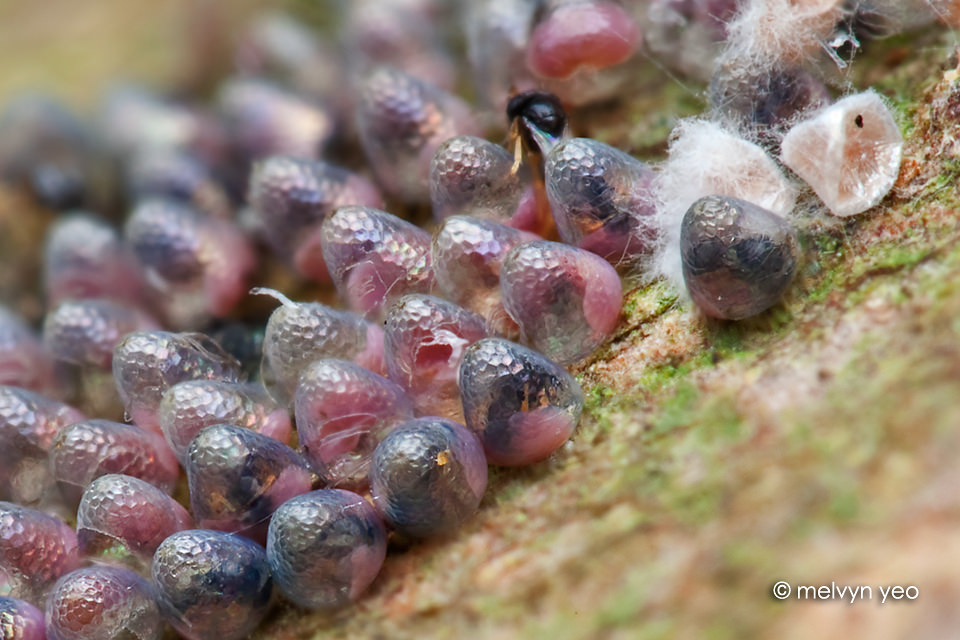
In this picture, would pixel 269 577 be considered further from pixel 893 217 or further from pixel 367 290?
pixel 893 217

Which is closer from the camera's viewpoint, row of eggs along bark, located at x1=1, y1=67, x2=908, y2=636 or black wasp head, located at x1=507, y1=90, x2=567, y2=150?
row of eggs along bark, located at x1=1, y1=67, x2=908, y2=636

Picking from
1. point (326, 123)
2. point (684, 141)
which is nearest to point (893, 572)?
point (684, 141)

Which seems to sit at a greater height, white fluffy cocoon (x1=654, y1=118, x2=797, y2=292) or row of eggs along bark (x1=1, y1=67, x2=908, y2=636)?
white fluffy cocoon (x1=654, y1=118, x2=797, y2=292)

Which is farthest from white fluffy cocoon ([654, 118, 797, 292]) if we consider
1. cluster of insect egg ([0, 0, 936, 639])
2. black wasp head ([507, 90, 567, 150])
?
black wasp head ([507, 90, 567, 150])

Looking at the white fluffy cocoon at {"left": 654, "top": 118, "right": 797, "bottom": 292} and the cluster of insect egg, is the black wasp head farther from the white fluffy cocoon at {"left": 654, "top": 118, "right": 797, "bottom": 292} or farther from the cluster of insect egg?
the white fluffy cocoon at {"left": 654, "top": 118, "right": 797, "bottom": 292}

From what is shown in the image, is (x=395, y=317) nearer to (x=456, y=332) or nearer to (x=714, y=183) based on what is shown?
(x=456, y=332)

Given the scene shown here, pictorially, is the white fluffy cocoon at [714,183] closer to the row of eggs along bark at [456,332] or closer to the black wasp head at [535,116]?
the row of eggs along bark at [456,332]

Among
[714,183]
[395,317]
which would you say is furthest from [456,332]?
[714,183]

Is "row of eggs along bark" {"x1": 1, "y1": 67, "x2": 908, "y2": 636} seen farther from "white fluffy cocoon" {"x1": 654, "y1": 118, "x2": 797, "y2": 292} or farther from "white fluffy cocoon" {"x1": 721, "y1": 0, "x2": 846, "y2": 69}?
"white fluffy cocoon" {"x1": 721, "y1": 0, "x2": 846, "y2": 69}
